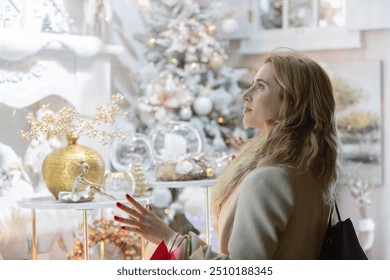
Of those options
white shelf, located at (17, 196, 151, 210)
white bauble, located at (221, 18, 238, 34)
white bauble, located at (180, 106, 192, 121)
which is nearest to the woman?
white shelf, located at (17, 196, 151, 210)

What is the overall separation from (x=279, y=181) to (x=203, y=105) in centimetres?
257

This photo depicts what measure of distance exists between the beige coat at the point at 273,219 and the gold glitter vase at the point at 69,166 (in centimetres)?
100

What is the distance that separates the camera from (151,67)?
4613 mm

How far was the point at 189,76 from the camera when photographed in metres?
4.58

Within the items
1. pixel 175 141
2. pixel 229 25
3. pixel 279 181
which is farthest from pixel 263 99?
pixel 229 25

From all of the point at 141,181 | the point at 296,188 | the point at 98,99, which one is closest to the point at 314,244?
the point at 296,188

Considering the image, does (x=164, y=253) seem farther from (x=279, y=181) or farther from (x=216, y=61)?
(x=216, y=61)

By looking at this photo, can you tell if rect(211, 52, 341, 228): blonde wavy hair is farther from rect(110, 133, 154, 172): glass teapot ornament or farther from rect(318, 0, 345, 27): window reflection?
rect(318, 0, 345, 27): window reflection

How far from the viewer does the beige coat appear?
6.53 ft

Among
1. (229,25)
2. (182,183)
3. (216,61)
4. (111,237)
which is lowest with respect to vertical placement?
(111,237)

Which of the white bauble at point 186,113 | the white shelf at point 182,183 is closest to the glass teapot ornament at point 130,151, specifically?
the white shelf at point 182,183

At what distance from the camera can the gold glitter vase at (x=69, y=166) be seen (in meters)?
2.94

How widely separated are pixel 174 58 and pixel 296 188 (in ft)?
8.79
